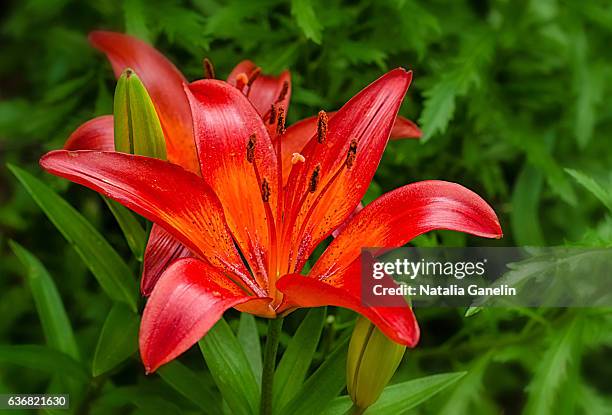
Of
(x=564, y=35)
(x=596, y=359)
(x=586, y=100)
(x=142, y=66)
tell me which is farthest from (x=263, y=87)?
(x=596, y=359)

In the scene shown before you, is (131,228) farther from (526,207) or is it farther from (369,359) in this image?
(526,207)

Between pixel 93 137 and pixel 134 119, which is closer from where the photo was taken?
pixel 134 119

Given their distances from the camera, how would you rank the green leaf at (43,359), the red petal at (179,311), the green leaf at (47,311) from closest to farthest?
the red petal at (179,311) → the green leaf at (43,359) → the green leaf at (47,311)

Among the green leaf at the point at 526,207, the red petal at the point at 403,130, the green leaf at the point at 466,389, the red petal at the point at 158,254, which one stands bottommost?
the green leaf at the point at 466,389

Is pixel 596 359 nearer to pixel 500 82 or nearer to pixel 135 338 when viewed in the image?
pixel 500 82

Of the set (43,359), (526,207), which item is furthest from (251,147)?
(526,207)

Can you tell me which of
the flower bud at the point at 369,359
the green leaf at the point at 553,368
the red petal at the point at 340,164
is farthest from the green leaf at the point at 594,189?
the flower bud at the point at 369,359

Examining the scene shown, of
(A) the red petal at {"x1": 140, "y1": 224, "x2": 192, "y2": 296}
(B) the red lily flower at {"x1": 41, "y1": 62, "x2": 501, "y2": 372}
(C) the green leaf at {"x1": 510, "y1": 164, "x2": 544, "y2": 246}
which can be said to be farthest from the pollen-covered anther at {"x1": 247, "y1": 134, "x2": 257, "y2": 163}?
(C) the green leaf at {"x1": 510, "y1": 164, "x2": 544, "y2": 246}

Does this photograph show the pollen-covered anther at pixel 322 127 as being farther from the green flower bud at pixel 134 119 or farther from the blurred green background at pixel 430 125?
the blurred green background at pixel 430 125
